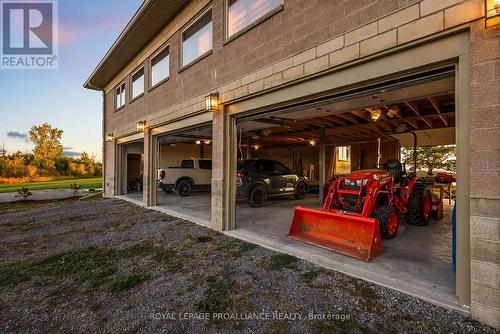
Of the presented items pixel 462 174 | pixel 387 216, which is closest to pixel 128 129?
pixel 387 216

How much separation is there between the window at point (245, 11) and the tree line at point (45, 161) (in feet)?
106

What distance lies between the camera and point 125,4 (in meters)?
11.3

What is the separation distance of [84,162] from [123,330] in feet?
136

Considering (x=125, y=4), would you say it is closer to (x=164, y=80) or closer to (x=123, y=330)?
(x=164, y=80)

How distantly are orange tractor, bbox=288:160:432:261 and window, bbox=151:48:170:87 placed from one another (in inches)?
264

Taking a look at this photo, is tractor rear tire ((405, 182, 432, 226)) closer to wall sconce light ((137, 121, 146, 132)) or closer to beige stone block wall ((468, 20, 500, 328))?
beige stone block wall ((468, 20, 500, 328))

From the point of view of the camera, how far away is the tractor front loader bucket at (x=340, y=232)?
3658mm

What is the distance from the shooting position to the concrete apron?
2.52m

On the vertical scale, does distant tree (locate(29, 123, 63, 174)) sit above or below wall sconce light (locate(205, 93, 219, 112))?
above

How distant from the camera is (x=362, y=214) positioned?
420cm

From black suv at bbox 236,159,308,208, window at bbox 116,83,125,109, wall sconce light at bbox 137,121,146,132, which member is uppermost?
window at bbox 116,83,125,109

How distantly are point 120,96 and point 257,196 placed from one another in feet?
30.3

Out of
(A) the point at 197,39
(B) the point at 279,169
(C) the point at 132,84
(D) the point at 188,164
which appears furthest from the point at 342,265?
(C) the point at 132,84

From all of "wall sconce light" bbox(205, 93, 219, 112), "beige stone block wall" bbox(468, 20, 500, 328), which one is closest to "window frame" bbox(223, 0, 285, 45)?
"wall sconce light" bbox(205, 93, 219, 112)
